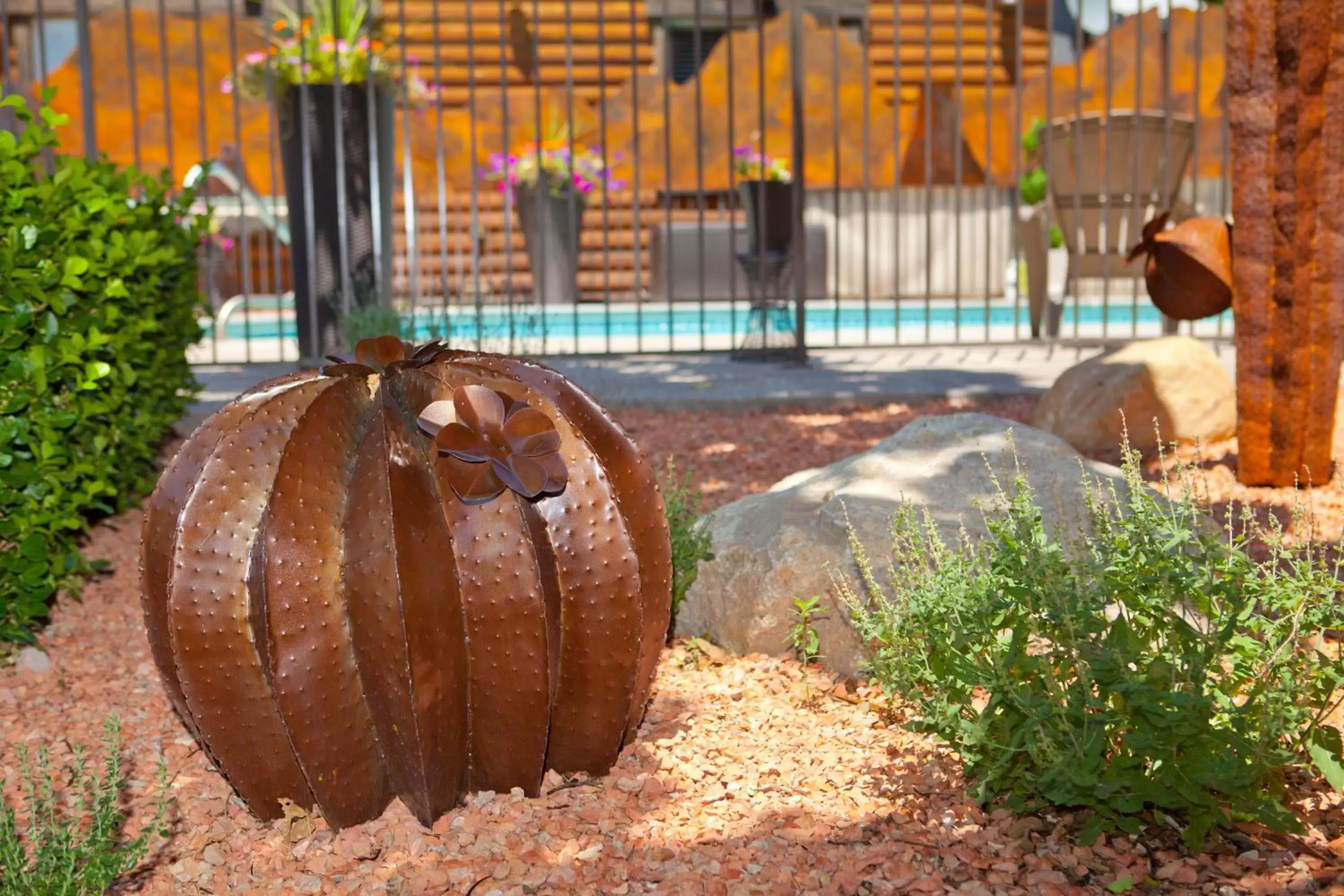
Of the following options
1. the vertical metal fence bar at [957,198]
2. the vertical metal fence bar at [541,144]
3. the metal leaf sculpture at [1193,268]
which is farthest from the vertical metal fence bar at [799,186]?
the metal leaf sculpture at [1193,268]

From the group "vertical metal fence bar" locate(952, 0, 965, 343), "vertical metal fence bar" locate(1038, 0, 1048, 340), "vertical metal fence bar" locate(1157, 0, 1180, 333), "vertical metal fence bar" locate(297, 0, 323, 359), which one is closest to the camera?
"vertical metal fence bar" locate(297, 0, 323, 359)

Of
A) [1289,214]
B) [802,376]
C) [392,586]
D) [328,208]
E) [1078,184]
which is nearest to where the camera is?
[392,586]

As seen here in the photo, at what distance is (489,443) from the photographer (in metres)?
2.36

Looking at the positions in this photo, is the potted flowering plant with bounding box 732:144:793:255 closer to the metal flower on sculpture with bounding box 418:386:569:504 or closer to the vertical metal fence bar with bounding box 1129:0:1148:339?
the vertical metal fence bar with bounding box 1129:0:1148:339

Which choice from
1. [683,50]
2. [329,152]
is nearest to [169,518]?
[329,152]

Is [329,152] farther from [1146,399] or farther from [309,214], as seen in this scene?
[1146,399]

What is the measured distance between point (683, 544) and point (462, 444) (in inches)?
49.3

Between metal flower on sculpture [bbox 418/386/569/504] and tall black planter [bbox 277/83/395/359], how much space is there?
20.0 feet

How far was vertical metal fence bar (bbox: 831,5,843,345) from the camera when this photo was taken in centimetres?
876

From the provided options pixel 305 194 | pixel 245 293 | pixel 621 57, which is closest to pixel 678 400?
pixel 305 194

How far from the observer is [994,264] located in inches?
689

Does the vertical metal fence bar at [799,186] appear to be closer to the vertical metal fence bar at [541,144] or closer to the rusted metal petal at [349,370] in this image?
the vertical metal fence bar at [541,144]

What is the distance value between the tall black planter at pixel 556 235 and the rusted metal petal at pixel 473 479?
1267cm

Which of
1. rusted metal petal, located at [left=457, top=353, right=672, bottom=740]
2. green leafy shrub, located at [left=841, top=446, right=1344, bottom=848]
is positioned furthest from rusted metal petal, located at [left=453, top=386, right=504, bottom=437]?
green leafy shrub, located at [left=841, top=446, right=1344, bottom=848]
